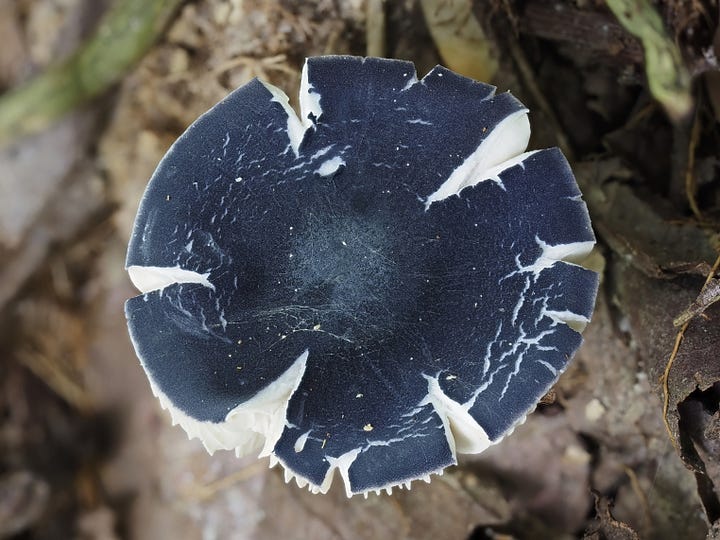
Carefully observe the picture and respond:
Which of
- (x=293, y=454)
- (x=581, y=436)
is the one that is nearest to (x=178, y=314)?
(x=293, y=454)

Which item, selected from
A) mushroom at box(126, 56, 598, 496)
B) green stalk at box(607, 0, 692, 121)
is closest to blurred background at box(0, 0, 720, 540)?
green stalk at box(607, 0, 692, 121)

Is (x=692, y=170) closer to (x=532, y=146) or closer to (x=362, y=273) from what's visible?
(x=532, y=146)

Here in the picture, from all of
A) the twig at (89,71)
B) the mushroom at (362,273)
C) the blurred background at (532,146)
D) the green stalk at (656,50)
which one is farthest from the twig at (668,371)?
the twig at (89,71)

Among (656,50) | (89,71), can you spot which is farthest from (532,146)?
(89,71)

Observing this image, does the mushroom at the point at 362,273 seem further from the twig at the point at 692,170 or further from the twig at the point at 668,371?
the twig at the point at 692,170

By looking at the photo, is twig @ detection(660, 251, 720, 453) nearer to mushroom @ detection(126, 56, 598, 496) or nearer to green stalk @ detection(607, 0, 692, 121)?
mushroom @ detection(126, 56, 598, 496)

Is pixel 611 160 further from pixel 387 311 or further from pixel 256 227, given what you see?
pixel 256 227
